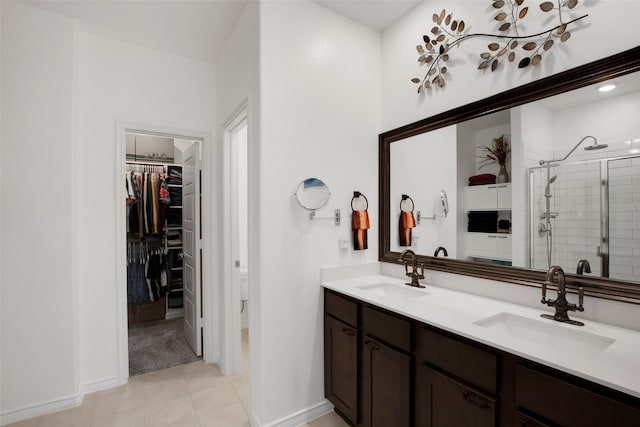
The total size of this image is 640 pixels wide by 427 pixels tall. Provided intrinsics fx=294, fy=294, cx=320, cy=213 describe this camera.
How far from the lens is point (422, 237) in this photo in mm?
2164

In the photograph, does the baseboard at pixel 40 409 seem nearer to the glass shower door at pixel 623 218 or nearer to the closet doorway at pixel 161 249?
the closet doorway at pixel 161 249

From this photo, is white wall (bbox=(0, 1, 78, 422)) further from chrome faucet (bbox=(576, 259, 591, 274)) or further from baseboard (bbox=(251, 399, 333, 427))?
chrome faucet (bbox=(576, 259, 591, 274))

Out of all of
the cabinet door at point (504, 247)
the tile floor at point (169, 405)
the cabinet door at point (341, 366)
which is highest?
the cabinet door at point (504, 247)

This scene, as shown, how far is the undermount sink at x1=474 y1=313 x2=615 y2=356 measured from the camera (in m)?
1.20

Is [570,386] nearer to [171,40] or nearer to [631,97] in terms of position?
[631,97]

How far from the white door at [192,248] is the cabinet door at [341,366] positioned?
1512 millimetres

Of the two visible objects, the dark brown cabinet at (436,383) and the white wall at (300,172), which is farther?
the white wall at (300,172)

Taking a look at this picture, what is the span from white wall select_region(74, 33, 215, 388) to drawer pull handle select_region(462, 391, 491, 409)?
2658 mm

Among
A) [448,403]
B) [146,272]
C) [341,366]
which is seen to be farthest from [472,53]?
[146,272]

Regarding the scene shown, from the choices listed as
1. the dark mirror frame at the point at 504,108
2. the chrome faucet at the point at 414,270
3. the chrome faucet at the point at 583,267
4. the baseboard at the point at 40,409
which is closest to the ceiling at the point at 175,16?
the dark mirror frame at the point at 504,108

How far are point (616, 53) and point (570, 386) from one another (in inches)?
55.0

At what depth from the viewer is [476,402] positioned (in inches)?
46.4

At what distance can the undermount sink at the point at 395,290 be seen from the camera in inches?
76.8

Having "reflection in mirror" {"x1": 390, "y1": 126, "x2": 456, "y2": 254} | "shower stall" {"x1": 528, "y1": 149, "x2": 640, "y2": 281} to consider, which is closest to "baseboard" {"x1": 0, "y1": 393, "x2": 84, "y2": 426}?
"reflection in mirror" {"x1": 390, "y1": 126, "x2": 456, "y2": 254}
